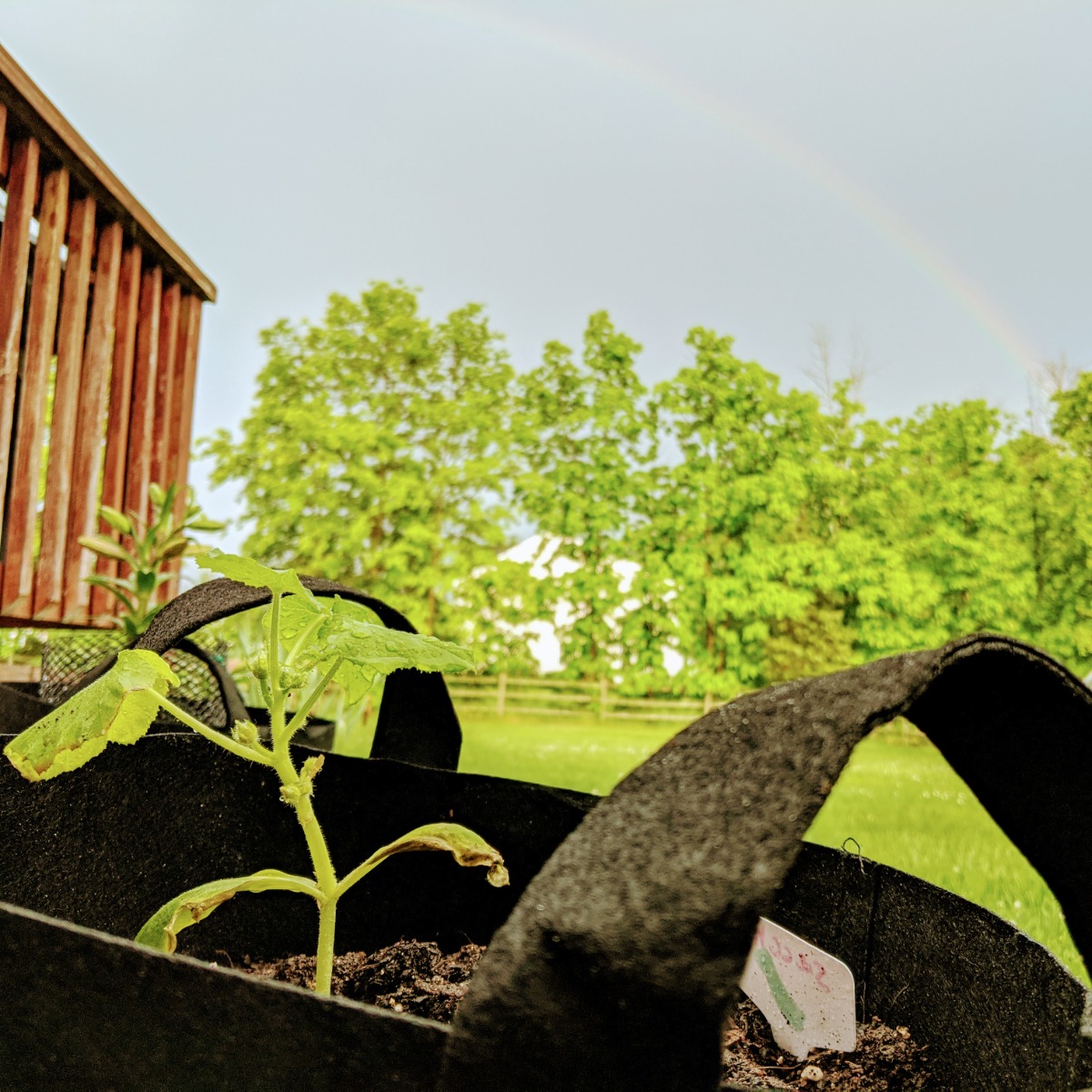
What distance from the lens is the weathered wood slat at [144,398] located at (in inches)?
150

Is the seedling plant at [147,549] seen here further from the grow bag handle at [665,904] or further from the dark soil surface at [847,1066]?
the grow bag handle at [665,904]

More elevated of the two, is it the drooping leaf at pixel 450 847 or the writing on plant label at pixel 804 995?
the drooping leaf at pixel 450 847

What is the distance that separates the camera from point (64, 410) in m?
3.19

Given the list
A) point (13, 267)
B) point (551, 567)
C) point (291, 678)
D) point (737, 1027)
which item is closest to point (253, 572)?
point (291, 678)

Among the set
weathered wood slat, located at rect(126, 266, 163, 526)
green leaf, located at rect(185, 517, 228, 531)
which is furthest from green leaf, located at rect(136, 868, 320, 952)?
weathered wood slat, located at rect(126, 266, 163, 526)

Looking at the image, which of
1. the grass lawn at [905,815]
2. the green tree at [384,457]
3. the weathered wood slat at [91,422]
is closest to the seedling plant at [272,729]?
the grass lawn at [905,815]

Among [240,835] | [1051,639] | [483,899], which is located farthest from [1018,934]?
[1051,639]

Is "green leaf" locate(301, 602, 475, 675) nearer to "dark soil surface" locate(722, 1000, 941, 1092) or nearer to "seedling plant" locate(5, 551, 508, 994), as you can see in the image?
"seedling plant" locate(5, 551, 508, 994)

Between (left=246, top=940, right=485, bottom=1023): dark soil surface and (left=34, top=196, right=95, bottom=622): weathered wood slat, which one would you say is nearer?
(left=246, top=940, right=485, bottom=1023): dark soil surface

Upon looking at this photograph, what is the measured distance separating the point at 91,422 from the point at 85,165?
3.11 feet

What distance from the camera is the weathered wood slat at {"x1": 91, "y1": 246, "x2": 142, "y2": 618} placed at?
11.9 feet

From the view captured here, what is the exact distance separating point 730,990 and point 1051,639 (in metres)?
17.2

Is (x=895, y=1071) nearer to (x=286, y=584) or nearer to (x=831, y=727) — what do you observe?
(x=831, y=727)

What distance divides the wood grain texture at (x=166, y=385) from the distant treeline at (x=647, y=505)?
373 inches
